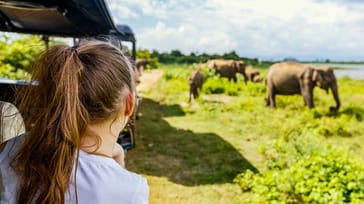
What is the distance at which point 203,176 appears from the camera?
478 centimetres

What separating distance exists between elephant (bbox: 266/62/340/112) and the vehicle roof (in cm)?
638

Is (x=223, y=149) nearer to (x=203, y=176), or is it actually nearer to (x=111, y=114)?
(x=203, y=176)

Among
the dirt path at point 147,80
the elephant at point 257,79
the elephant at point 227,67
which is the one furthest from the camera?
the elephant at point 257,79

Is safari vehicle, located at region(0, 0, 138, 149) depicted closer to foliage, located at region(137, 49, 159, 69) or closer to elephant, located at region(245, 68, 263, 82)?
elephant, located at region(245, 68, 263, 82)

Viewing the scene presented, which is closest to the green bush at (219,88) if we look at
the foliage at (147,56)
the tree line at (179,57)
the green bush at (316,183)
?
the tree line at (179,57)

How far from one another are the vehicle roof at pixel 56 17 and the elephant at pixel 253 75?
13.4 m

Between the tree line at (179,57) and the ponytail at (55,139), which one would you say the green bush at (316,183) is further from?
the tree line at (179,57)

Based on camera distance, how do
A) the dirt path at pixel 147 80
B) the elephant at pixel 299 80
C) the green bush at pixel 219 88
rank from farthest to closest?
the dirt path at pixel 147 80, the green bush at pixel 219 88, the elephant at pixel 299 80

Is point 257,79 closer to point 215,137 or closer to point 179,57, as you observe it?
point 179,57

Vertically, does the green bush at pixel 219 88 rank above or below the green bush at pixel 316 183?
below

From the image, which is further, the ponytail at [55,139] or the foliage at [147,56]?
the foliage at [147,56]

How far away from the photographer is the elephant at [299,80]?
1033cm

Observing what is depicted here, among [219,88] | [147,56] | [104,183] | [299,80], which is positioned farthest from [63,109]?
[147,56]

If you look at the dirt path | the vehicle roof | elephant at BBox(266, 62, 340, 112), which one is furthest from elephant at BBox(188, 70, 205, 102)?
the vehicle roof
